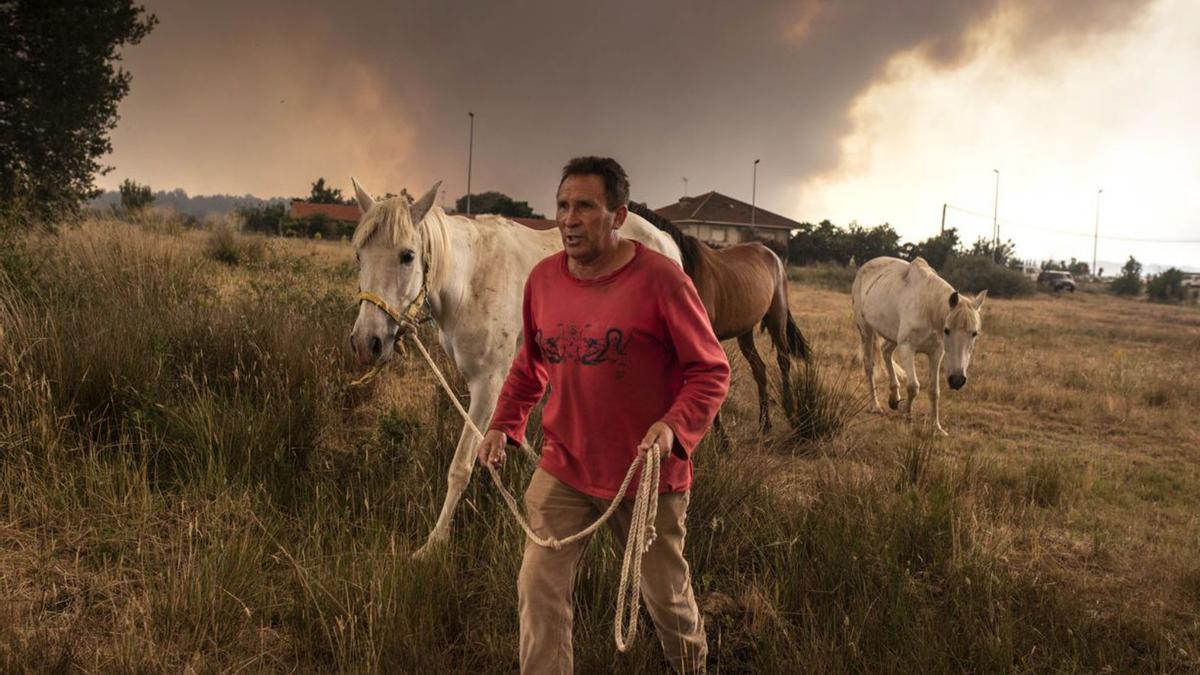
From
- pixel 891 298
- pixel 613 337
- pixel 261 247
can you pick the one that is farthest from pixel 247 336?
pixel 261 247

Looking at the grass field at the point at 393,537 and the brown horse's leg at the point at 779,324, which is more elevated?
the brown horse's leg at the point at 779,324

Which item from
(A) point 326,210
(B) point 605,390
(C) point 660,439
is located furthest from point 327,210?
(C) point 660,439

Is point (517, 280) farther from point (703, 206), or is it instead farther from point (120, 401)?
point (703, 206)

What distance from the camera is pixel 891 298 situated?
8797mm

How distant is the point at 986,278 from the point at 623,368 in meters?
36.4

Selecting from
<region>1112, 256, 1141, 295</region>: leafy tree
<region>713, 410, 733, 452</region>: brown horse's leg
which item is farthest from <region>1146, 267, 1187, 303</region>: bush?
<region>713, 410, 733, 452</region>: brown horse's leg

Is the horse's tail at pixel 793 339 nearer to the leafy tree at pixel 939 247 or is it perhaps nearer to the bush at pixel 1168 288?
the leafy tree at pixel 939 247

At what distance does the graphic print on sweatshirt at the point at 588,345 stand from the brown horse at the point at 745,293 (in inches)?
115

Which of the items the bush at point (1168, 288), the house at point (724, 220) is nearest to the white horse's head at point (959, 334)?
the house at point (724, 220)

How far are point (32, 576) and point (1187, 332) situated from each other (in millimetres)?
27639

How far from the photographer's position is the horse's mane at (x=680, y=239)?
228 inches

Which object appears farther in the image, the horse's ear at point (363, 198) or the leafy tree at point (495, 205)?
the leafy tree at point (495, 205)

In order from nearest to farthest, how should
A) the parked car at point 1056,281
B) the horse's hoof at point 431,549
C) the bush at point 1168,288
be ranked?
the horse's hoof at point 431,549 < the bush at point 1168,288 < the parked car at point 1056,281

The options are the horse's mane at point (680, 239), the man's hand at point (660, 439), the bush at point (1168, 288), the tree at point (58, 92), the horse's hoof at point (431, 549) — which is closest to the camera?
the man's hand at point (660, 439)
